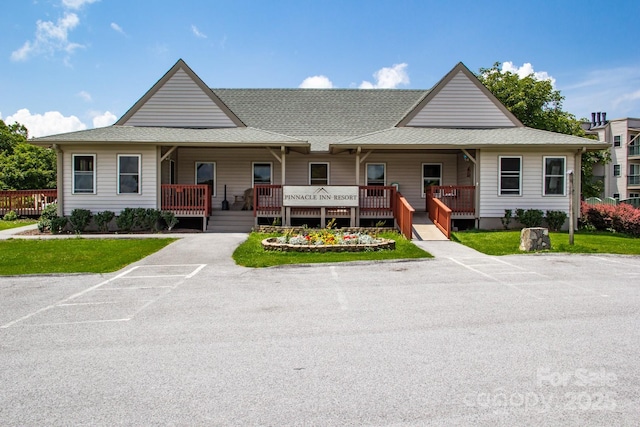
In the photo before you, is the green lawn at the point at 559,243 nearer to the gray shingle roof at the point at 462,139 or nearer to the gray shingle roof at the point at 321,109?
the gray shingle roof at the point at 462,139

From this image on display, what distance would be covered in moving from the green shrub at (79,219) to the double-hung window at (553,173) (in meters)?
17.7

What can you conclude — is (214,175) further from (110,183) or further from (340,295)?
(340,295)

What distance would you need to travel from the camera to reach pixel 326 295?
7.97 metres

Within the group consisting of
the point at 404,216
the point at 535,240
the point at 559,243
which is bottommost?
the point at 559,243

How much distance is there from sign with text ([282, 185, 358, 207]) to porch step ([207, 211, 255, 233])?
1.99m

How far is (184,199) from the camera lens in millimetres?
18000

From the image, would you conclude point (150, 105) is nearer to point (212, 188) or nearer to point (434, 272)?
point (212, 188)

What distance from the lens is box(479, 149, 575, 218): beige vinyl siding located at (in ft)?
59.2

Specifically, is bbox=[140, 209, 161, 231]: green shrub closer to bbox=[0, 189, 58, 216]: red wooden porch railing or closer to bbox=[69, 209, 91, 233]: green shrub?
bbox=[69, 209, 91, 233]: green shrub

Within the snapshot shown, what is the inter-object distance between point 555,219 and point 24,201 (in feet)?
85.6

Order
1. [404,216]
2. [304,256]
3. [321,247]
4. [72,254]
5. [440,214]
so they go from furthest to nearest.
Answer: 1. [440,214]
2. [404,216]
3. [321,247]
4. [72,254]
5. [304,256]

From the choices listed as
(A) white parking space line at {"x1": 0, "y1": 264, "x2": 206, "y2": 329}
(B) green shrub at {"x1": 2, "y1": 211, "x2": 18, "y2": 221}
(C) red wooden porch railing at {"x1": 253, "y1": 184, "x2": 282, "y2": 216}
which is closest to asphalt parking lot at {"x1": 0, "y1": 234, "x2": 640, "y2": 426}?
(A) white parking space line at {"x1": 0, "y1": 264, "x2": 206, "y2": 329}

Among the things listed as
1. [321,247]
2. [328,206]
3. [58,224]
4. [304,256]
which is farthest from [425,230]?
[58,224]

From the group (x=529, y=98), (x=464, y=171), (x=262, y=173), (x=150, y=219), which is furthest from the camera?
(x=529, y=98)
